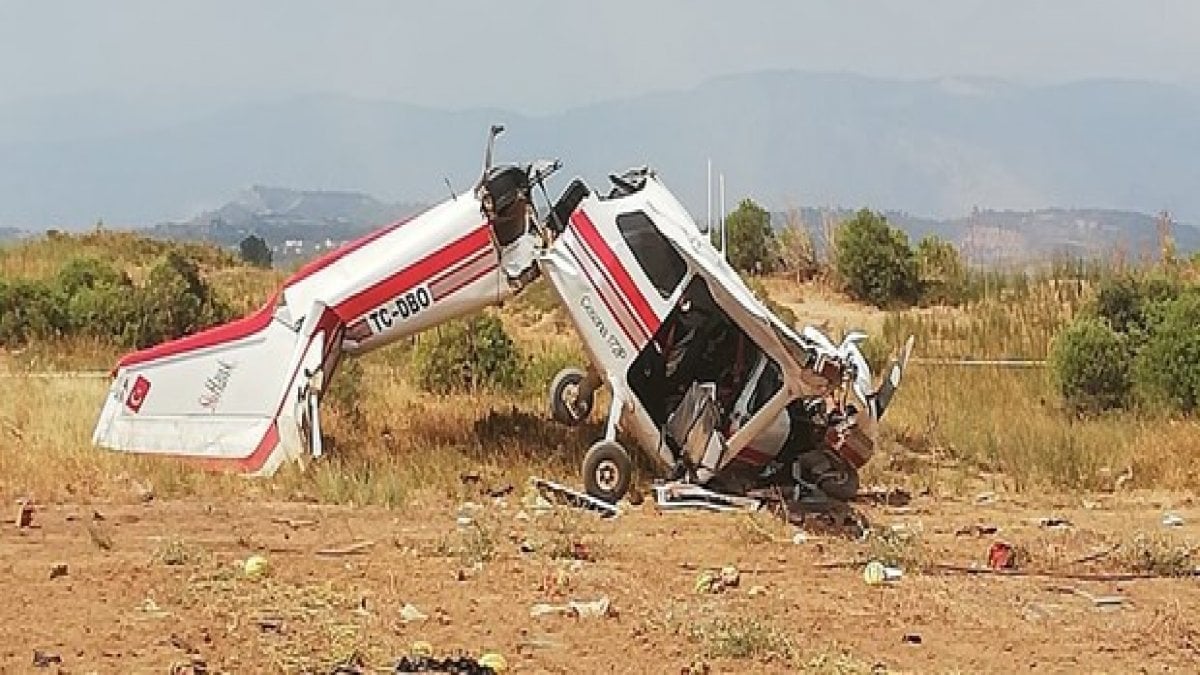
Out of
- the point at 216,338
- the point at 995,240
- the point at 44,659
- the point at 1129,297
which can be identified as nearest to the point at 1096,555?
the point at 44,659

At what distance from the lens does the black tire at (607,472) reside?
1096 centimetres

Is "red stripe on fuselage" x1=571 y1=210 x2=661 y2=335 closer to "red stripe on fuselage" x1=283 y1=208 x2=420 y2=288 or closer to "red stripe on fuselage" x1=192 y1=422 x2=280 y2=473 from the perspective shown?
"red stripe on fuselage" x1=283 y1=208 x2=420 y2=288

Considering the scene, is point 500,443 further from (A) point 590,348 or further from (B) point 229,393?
(B) point 229,393

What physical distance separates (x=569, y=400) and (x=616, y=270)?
2356mm

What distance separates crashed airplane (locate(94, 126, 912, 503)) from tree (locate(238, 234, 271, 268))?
23.7 meters

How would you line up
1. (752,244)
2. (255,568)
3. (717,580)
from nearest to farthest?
(255,568), (717,580), (752,244)

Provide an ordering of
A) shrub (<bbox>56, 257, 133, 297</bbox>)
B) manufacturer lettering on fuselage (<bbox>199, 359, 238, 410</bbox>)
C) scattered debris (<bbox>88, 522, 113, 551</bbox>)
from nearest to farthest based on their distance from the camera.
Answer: scattered debris (<bbox>88, 522, 113, 551</bbox>), manufacturer lettering on fuselage (<bbox>199, 359, 238, 410</bbox>), shrub (<bbox>56, 257, 133, 297</bbox>)

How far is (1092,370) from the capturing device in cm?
1573

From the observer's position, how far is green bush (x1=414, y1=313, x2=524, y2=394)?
52.1ft

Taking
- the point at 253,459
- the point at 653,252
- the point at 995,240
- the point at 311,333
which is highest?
the point at 653,252

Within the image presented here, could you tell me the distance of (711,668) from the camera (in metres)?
6.71

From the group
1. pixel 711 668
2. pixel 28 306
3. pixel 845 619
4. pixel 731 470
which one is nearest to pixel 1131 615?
pixel 845 619

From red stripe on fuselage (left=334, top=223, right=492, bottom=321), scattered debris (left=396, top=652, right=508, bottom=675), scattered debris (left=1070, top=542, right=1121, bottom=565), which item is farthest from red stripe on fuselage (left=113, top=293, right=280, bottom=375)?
scattered debris (left=396, top=652, right=508, bottom=675)

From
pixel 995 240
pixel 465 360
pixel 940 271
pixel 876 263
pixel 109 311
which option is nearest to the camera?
pixel 465 360
